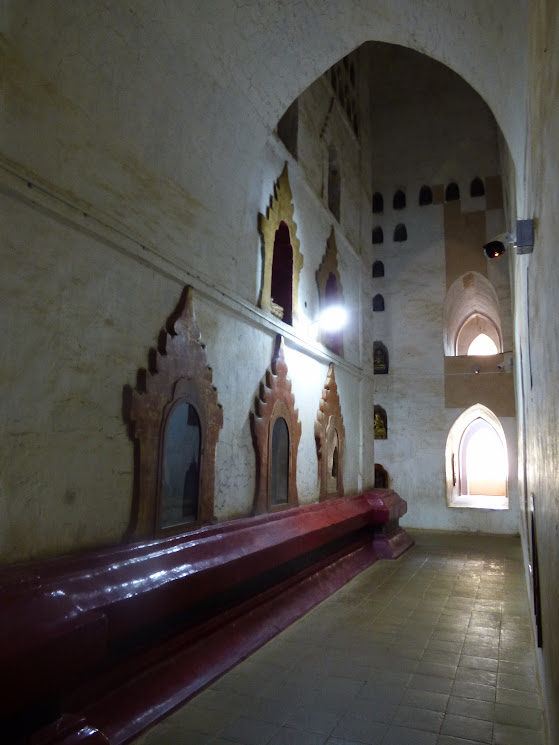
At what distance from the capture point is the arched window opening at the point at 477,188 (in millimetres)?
13109

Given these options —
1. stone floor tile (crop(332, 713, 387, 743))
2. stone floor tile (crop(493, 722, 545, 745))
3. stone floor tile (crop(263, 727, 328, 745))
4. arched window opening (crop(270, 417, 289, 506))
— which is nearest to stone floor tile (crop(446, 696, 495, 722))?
stone floor tile (crop(493, 722, 545, 745))

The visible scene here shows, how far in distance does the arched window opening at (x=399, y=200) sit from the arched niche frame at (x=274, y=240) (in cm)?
799

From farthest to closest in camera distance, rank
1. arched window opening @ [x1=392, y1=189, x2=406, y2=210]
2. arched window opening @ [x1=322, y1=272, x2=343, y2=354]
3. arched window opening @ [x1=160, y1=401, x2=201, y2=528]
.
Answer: arched window opening @ [x1=392, y1=189, x2=406, y2=210] → arched window opening @ [x1=322, y1=272, x2=343, y2=354] → arched window opening @ [x1=160, y1=401, x2=201, y2=528]

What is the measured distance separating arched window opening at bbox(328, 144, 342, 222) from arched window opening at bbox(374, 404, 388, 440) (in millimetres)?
6010

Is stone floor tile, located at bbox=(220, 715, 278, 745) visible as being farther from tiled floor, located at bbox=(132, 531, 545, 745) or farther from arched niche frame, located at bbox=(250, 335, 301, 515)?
arched niche frame, located at bbox=(250, 335, 301, 515)

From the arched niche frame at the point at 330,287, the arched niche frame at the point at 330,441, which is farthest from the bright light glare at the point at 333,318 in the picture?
the arched niche frame at the point at 330,441

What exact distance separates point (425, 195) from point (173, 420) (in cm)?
1163

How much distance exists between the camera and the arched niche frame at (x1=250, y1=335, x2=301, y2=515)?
533 centimetres

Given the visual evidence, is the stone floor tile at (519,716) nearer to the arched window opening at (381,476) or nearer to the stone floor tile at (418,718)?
the stone floor tile at (418,718)

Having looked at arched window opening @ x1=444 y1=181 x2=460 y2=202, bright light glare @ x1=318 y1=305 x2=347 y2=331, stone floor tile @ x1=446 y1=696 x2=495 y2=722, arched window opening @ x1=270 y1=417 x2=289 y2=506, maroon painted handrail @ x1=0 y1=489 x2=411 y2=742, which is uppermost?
arched window opening @ x1=444 y1=181 x2=460 y2=202

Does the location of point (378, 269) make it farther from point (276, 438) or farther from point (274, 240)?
point (276, 438)

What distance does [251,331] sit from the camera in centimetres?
537

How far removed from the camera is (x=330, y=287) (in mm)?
7961

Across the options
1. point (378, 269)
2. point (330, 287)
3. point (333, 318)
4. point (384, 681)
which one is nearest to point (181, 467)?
point (384, 681)
